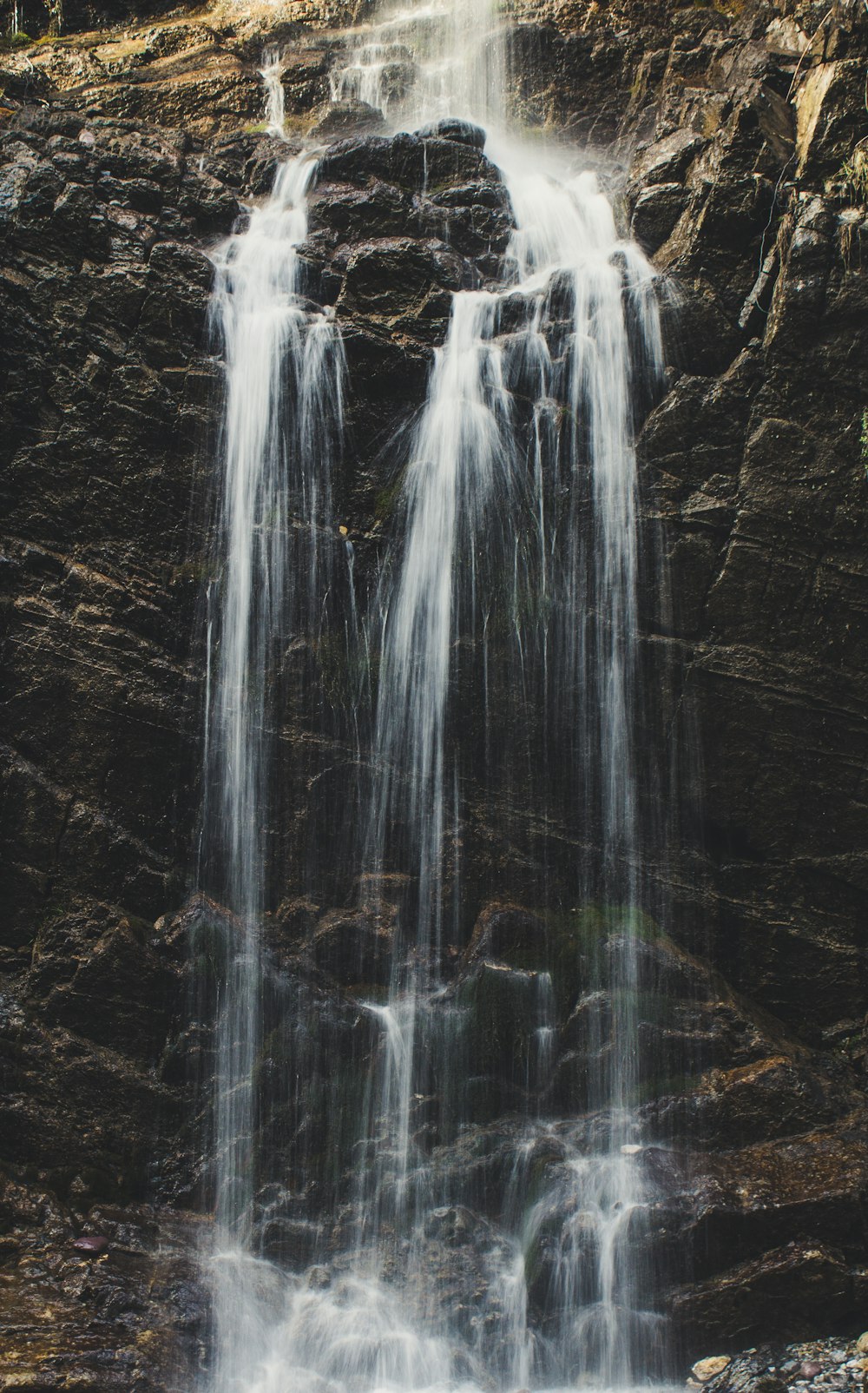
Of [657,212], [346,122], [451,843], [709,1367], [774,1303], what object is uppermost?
[346,122]

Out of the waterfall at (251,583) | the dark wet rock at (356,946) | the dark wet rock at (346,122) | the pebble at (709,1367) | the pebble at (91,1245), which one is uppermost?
the dark wet rock at (346,122)

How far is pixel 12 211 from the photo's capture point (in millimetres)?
9359

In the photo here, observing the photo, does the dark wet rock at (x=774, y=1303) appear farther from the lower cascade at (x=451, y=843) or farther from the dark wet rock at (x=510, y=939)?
the dark wet rock at (x=510, y=939)

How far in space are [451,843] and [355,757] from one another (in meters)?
1.13

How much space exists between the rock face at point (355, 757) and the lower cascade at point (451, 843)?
90 millimetres

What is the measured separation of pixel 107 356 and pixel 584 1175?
8.16m

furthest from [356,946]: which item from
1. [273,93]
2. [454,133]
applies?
[273,93]

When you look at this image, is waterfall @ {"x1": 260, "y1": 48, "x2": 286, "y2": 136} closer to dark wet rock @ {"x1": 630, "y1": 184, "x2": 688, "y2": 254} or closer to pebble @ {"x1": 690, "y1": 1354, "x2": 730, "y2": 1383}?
dark wet rock @ {"x1": 630, "y1": 184, "x2": 688, "y2": 254}

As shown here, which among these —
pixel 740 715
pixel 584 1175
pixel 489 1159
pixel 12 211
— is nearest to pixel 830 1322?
pixel 584 1175

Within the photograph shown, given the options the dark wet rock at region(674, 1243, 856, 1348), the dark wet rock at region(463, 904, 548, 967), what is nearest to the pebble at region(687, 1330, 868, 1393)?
the dark wet rock at region(674, 1243, 856, 1348)

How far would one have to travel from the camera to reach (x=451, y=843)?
820 cm

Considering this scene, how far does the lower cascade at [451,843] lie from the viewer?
645 cm

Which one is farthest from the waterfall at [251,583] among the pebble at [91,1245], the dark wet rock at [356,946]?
the pebble at [91,1245]

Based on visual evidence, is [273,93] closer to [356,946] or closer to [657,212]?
[657,212]
